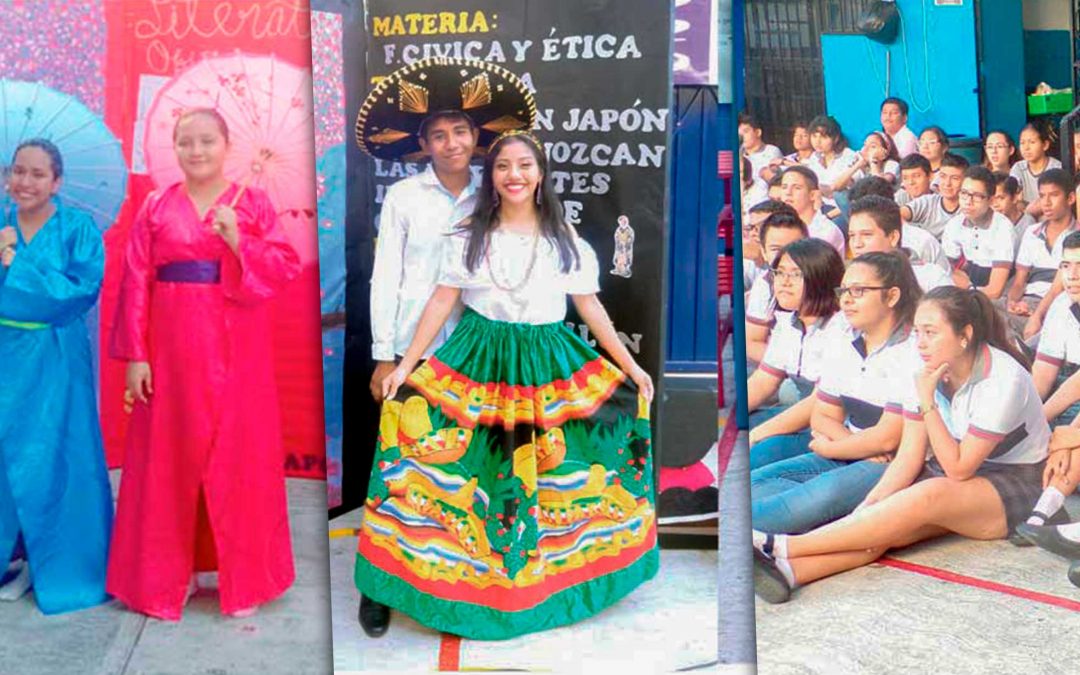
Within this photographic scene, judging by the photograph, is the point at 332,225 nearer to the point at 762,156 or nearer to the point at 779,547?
the point at 762,156

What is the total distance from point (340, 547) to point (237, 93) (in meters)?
1.48

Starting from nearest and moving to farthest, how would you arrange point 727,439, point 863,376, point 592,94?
point 592,94, point 863,376, point 727,439

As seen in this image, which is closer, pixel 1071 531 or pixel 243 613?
pixel 1071 531

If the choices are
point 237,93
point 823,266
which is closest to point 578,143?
point 823,266

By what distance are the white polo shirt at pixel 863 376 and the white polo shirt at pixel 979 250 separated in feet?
0.88

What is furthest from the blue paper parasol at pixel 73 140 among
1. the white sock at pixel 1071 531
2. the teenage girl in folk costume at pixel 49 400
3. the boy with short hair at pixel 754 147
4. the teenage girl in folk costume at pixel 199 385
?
the white sock at pixel 1071 531

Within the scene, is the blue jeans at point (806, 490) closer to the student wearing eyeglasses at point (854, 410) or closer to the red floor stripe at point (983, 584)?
the student wearing eyeglasses at point (854, 410)

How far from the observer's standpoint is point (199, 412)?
11.3ft

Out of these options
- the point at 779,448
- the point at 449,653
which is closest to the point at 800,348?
the point at 779,448

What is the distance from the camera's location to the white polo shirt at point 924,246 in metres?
3.42

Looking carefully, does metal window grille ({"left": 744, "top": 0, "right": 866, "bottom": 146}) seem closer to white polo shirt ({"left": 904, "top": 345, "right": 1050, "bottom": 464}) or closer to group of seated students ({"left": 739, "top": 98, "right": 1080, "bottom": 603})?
group of seated students ({"left": 739, "top": 98, "right": 1080, "bottom": 603})

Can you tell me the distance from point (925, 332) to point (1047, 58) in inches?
36.1

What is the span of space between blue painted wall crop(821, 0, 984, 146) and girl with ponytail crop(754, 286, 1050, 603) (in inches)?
21.3

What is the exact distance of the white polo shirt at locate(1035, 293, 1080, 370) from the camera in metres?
3.39
